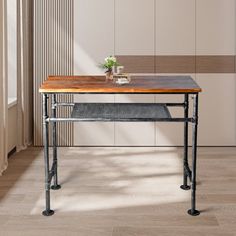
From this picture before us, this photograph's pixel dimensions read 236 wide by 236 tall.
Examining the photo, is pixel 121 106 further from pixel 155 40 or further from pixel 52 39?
pixel 52 39

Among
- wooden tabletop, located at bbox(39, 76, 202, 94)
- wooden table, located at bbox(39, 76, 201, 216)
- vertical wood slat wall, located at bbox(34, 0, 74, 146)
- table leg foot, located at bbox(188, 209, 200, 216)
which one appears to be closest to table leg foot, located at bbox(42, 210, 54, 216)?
→ wooden table, located at bbox(39, 76, 201, 216)

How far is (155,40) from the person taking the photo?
17.8 ft

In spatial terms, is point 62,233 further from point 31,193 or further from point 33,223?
point 31,193

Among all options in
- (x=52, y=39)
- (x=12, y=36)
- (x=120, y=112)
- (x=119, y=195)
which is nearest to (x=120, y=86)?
(x=120, y=112)

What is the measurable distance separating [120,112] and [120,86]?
0.22 meters

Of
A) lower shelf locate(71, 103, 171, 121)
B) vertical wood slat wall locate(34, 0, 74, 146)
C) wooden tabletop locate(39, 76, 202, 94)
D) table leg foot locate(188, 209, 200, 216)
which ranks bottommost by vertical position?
table leg foot locate(188, 209, 200, 216)

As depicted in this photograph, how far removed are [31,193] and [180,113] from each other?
2.39 meters

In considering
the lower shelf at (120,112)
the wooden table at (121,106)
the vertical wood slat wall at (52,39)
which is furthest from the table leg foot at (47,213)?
the vertical wood slat wall at (52,39)

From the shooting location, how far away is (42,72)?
5.47 m

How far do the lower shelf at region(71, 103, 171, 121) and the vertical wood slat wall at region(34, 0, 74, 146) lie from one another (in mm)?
1960

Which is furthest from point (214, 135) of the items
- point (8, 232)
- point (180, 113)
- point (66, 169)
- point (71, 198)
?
point (8, 232)

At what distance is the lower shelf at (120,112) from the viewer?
317 centimetres

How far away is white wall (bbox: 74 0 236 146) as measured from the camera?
5.38 metres

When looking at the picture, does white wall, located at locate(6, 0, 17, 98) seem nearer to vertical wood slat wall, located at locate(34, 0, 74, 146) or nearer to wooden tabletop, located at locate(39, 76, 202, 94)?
vertical wood slat wall, located at locate(34, 0, 74, 146)
